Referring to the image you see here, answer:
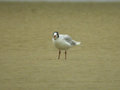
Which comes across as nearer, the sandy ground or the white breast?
the sandy ground

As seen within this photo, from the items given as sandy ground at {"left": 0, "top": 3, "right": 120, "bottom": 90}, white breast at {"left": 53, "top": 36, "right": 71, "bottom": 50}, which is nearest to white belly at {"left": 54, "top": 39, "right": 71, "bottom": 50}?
white breast at {"left": 53, "top": 36, "right": 71, "bottom": 50}

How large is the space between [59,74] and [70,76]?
0.26 meters

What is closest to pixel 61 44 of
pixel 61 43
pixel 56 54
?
pixel 61 43

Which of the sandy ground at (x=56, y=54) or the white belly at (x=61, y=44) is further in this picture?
the white belly at (x=61, y=44)

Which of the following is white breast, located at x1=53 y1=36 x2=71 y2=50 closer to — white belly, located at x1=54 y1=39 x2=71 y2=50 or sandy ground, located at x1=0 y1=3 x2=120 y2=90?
white belly, located at x1=54 y1=39 x2=71 y2=50

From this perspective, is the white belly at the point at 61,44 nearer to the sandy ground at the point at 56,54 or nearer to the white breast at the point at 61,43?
the white breast at the point at 61,43

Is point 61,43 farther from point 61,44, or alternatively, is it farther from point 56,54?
point 56,54

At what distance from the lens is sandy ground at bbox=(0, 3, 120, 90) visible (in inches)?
316

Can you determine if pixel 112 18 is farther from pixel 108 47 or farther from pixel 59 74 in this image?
pixel 59 74

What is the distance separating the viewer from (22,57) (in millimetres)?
10906

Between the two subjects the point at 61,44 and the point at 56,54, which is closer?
the point at 61,44

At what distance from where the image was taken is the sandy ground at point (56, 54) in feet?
26.3

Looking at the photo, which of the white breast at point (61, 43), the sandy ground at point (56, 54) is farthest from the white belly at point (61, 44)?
the sandy ground at point (56, 54)

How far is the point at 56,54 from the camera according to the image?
11547 mm
